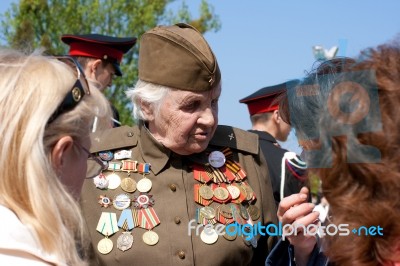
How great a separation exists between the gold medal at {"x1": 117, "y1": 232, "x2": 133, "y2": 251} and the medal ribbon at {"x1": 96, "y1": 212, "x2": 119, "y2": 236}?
0.04 m

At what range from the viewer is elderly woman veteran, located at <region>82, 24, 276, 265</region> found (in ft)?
11.2

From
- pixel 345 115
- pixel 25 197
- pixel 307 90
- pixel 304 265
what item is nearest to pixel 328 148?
pixel 345 115

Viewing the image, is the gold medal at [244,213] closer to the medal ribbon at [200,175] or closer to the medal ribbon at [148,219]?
the medal ribbon at [200,175]

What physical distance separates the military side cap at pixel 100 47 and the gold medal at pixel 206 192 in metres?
2.56

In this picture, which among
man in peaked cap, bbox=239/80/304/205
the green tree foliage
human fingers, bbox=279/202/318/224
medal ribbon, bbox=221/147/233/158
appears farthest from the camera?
the green tree foliage


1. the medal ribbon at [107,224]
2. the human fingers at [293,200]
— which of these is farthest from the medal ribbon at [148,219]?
the human fingers at [293,200]

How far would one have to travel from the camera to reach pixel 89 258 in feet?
11.2

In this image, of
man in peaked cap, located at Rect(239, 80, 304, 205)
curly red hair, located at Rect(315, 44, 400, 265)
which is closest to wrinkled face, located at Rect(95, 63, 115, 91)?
man in peaked cap, located at Rect(239, 80, 304, 205)

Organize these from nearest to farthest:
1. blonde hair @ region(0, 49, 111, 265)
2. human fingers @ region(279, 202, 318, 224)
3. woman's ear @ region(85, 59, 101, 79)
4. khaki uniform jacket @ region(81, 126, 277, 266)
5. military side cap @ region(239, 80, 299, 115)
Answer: blonde hair @ region(0, 49, 111, 265)
human fingers @ region(279, 202, 318, 224)
khaki uniform jacket @ region(81, 126, 277, 266)
woman's ear @ region(85, 59, 101, 79)
military side cap @ region(239, 80, 299, 115)

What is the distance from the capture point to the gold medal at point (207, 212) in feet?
11.5

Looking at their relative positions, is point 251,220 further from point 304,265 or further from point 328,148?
point 328,148

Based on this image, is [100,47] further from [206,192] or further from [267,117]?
[206,192]

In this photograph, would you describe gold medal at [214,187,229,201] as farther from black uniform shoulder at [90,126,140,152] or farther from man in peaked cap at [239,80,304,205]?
man in peaked cap at [239,80,304,205]

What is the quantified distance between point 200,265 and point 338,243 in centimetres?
153
